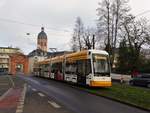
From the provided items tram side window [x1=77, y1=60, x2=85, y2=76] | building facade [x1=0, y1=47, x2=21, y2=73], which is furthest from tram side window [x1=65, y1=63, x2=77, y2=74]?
building facade [x1=0, y1=47, x2=21, y2=73]

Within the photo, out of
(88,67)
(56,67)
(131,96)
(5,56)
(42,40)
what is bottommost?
(131,96)

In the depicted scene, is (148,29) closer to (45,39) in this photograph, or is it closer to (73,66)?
(73,66)

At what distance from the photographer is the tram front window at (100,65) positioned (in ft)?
99.0

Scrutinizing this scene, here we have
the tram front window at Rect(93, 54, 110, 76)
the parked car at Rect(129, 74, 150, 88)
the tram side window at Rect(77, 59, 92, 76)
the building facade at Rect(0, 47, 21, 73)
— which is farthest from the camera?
the building facade at Rect(0, 47, 21, 73)

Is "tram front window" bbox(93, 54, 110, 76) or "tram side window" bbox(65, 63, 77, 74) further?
"tram side window" bbox(65, 63, 77, 74)

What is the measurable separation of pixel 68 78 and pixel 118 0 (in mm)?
26926

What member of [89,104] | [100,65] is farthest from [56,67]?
[89,104]

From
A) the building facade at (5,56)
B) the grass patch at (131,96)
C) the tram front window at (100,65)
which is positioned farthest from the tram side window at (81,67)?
the building facade at (5,56)

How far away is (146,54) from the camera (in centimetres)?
7119

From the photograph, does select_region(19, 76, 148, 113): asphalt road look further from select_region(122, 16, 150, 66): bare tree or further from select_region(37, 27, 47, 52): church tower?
select_region(37, 27, 47, 52): church tower

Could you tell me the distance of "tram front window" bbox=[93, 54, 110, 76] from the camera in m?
30.2

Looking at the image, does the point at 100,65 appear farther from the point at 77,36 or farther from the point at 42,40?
the point at 42,40

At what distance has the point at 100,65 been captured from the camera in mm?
30531

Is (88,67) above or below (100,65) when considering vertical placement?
below
